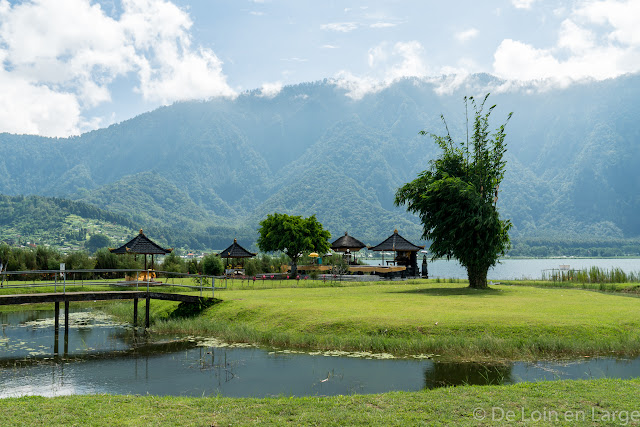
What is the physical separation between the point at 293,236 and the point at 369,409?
4638cm

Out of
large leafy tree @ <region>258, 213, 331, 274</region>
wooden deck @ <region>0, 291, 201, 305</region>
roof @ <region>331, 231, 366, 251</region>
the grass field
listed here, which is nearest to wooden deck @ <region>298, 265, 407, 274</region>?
large leafy tree @ <region>258, 213, 331, 274</region>

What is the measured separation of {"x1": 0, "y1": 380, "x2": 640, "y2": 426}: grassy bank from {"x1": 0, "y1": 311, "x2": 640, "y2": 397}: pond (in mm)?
2145

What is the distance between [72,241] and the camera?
187125 mm

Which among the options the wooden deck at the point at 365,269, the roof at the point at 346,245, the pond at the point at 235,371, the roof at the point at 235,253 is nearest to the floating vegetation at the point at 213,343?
the pond at the point at 235,371

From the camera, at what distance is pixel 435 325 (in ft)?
64.5

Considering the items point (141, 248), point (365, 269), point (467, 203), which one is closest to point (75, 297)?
point (141, 248)

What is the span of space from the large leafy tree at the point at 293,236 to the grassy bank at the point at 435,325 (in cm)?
2816

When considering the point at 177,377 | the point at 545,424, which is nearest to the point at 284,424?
the point at 545,424

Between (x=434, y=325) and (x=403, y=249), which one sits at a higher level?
(x=403, y=249)

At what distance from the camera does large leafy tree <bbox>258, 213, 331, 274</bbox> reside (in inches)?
2218

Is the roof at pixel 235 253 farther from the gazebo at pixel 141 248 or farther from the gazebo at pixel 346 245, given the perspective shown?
the gazebo at pixel 346 245

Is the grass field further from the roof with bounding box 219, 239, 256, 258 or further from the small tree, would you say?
the small tree

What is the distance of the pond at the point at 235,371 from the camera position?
1418 cm

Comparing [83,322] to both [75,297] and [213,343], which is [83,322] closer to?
[75,297]
